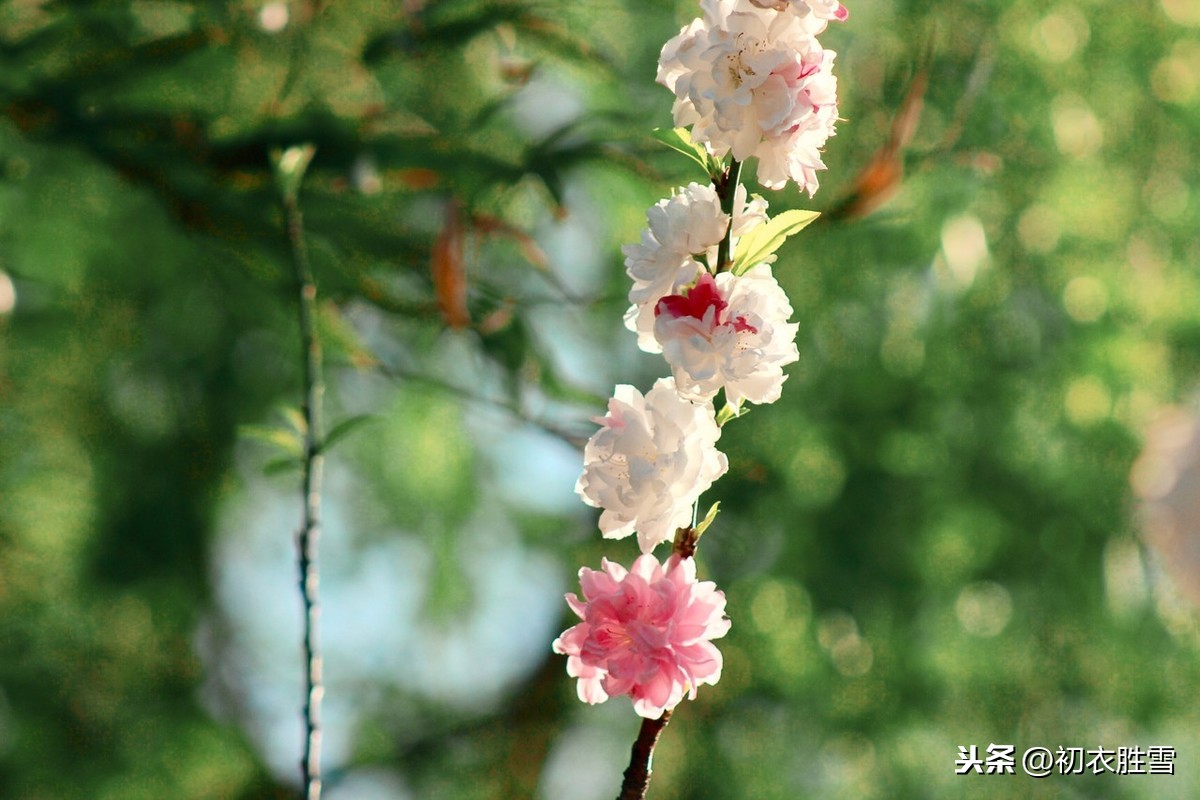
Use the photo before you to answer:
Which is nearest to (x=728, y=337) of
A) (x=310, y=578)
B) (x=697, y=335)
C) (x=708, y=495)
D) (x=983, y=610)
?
(x=697, y=335)

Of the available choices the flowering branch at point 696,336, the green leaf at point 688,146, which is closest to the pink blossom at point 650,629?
the flowering branch at point 696,336

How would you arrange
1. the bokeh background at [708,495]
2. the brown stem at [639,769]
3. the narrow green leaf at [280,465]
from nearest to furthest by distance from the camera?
the brown stem at [639,769] < the narrow green leaf at [280,465] < the bokeh background at [708,495]

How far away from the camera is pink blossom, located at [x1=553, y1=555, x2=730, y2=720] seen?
→ 0.30 metres

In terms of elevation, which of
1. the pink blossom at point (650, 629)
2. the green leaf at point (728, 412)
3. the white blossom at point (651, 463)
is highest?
the green leaf at point (728, 412)

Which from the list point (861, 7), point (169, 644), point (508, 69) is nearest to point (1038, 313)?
point (861, 7)

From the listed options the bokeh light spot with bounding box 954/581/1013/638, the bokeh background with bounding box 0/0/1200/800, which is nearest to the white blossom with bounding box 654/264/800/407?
the bokeh background with bounding box 0/0/1200/800

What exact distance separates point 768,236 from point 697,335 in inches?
1.4

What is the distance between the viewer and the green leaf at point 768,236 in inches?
12.5

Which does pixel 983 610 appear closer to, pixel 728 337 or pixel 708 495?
pixel 708 495

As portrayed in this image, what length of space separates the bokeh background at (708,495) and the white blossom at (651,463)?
3.79 ft

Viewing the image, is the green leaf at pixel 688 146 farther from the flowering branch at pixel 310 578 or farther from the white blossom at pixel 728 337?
the flowering branch at pixel 310 578

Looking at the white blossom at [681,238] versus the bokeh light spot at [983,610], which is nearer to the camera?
the white blossom at [681,238]

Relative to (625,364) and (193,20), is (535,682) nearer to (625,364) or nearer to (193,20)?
(625,364)

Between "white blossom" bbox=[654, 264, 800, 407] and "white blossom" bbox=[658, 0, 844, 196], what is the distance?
0.11 ft
